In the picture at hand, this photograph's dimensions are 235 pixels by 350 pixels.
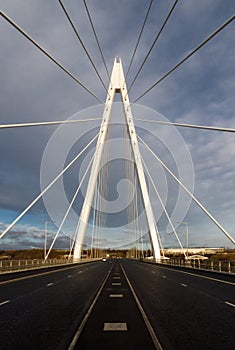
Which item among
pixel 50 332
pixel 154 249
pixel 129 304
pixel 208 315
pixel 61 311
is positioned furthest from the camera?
pixel 154 249

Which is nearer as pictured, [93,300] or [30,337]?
[30,337]

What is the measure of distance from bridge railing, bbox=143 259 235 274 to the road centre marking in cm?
2677

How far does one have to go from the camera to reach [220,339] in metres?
8.38

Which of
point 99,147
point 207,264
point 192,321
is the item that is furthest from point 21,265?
point 192,321

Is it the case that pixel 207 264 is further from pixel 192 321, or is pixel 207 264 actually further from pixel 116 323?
pixel 116 323

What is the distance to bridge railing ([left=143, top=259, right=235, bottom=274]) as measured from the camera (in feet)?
122

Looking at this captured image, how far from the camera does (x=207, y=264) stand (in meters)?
45.2

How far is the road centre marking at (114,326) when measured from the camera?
955 centimetres

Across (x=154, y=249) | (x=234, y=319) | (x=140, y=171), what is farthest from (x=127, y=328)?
(x=154, y=249)

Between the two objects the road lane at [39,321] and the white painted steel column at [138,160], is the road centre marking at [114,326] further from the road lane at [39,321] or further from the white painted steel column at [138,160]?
Result: the white painted steel column at [138,160]

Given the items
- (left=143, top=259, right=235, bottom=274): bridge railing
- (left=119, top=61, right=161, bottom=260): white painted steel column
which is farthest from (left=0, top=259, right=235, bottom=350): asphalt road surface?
(left=119, top=61, right=161, bottom=260): white painted steel column

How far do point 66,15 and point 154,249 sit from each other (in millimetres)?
40921

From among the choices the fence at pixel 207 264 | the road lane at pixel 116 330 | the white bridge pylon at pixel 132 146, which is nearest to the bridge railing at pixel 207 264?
the fence at pixel 207 264

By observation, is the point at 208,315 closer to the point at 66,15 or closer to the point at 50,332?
the point at 50,332
